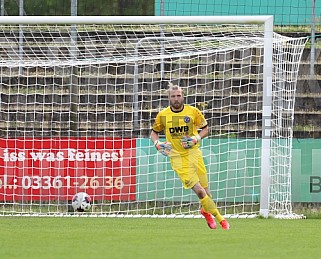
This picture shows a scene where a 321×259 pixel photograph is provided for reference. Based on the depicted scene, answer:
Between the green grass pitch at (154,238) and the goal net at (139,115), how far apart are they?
145 centimetres

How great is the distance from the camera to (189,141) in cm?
1225

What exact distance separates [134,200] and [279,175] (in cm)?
234

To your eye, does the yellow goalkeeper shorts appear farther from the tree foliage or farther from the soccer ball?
the tree foliage

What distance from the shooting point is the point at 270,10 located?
18625 millimetres

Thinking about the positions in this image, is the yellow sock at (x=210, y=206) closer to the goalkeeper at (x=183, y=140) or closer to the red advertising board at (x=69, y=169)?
the goalkeeper at (x=183, y=140)

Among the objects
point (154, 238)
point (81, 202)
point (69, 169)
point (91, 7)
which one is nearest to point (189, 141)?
point (154, 238)

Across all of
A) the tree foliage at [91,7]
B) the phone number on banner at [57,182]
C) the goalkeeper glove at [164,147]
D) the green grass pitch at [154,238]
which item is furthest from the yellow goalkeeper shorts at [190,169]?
the tree foliage at [91,7]

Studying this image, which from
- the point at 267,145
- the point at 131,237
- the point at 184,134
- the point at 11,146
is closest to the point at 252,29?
the point at 267,145

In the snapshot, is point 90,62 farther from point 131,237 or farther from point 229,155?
point 131,237

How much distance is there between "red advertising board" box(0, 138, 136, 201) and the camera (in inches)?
614

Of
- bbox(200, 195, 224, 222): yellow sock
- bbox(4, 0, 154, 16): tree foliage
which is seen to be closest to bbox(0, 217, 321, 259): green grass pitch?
bbox(200, 195, 224, 222): yellow sock

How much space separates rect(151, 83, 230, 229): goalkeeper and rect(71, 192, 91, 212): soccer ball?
2567 mm

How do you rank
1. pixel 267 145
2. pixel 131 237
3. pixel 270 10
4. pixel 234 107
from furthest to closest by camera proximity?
pixel 270 10 < pixel 234 107 < pixel 267 145 < pixel 131 237

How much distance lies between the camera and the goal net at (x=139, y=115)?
1516 cm
